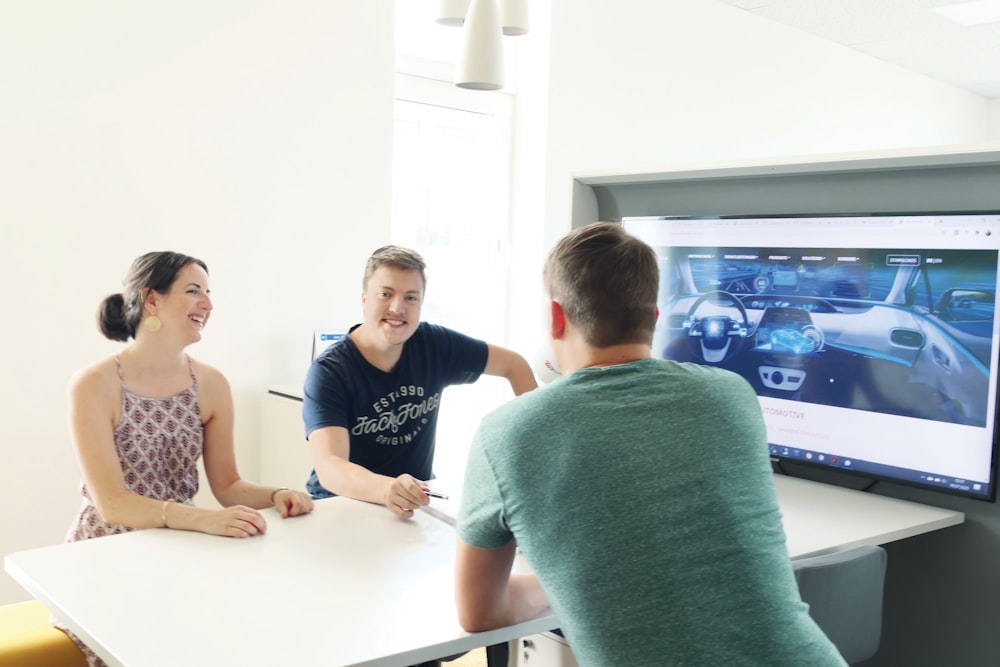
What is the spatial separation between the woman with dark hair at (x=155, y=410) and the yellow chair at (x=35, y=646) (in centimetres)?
4

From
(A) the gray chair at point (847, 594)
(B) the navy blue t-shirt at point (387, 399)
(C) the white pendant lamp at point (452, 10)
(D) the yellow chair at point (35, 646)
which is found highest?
(C) the white pendant lamp at point (452, 10)

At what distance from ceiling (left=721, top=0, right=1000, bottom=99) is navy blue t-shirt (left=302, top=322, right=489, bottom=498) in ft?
13.5

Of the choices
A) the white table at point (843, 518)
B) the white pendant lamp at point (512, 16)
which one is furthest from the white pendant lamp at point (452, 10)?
the white table at point (843, 518)

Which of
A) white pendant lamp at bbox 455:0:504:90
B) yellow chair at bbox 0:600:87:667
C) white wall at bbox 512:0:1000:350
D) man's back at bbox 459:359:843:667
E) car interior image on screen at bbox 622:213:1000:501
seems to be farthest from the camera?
white wall at bbox 512:0:1000:350

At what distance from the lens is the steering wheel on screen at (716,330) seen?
2.56 meters

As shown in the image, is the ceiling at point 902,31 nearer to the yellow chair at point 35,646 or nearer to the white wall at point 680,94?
the white wall at point 680,94

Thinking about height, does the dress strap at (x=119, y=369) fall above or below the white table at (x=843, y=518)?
above

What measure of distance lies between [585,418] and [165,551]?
0.88 metres

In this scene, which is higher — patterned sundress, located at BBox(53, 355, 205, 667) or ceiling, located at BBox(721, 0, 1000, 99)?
ceiling, located at BBox(721, 0, 1000, 99)

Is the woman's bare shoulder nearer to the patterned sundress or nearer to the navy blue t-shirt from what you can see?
the patterned sundress

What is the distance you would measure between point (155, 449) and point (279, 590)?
751 millimetres

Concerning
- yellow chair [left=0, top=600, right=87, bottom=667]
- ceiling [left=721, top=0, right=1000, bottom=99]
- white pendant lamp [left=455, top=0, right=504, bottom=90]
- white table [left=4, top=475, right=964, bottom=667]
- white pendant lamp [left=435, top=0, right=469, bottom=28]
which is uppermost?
ceiling [left=721, top=0, right=1000, bottom=99]

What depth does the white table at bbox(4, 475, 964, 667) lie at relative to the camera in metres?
1.25

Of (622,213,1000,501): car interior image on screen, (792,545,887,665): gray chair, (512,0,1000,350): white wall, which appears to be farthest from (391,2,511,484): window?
(792,545,887,665): gray chair
